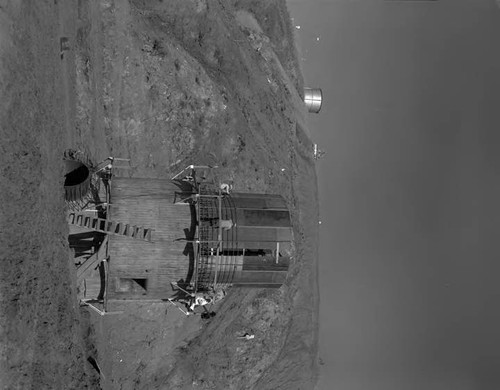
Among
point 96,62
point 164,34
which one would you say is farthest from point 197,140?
point 96,62

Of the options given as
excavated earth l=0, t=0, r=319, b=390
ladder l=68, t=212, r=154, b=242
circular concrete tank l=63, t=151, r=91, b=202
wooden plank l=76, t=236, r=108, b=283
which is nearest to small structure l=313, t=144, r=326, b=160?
excavated earth l=0, t=0, r=319, b=390

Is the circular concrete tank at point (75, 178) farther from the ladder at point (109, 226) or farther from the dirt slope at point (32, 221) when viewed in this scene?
the ladder at point (109, 226)

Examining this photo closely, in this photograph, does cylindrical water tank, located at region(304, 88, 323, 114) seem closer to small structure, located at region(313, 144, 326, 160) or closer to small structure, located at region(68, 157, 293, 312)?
small structure, located at region(313, 144, 326, 160)

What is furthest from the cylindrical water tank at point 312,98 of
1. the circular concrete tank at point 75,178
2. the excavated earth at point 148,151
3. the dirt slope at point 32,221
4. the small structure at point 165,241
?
the dirt slope at point 32,221

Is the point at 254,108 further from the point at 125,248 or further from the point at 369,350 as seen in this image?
the point at 369,350

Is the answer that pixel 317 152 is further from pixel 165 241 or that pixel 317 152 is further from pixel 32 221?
pixel 32 221

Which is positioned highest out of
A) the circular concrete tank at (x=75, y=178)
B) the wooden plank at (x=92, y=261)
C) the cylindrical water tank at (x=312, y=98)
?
the cylindrical water tank at (x=312, y=98)

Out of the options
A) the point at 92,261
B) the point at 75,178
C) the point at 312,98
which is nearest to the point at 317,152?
the point at 312,98
